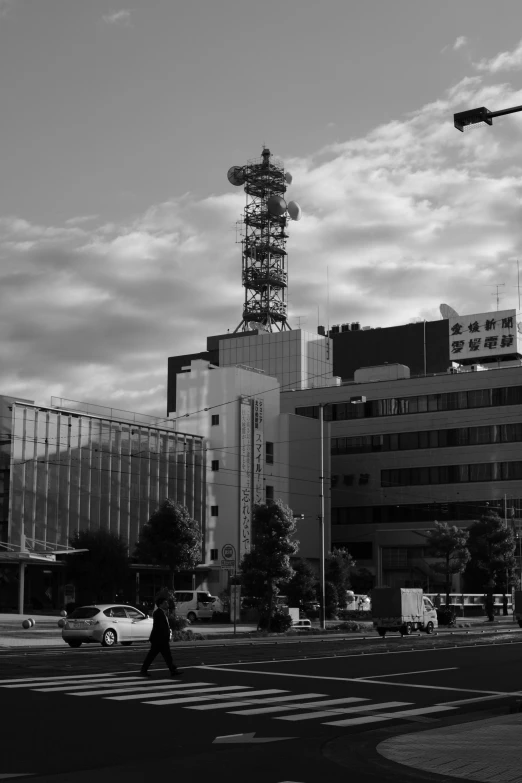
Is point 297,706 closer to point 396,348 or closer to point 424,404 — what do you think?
point 424,404

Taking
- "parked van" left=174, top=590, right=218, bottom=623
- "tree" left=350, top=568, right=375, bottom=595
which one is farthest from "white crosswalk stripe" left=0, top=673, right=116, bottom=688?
"tree" left=350, top=568, right=375, bottom=595

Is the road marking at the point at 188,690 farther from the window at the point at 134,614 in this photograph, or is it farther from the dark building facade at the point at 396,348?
the dark building facade at the point at 396,348

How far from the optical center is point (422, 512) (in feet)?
320

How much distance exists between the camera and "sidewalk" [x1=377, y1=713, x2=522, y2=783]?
34.8 ft

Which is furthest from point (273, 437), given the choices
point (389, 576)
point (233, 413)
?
point (389, 576)

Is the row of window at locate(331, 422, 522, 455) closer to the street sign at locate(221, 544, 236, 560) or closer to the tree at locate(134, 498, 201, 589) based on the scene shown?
the tree at locate(134, 498, 201, 589)

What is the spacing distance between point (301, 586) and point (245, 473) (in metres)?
23.1

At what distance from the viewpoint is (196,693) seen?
18391 millimetres

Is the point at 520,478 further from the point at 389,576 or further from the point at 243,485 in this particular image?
the point at 243,485

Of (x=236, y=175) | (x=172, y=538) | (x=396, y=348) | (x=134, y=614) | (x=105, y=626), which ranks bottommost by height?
(x=105, y=626)

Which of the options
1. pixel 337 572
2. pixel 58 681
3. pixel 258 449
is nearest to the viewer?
pixel 58 681

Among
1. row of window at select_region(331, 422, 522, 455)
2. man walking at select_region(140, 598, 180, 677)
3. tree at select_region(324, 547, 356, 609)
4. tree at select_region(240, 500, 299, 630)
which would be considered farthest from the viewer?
row of window at select_region(331, 422, 522, 455)

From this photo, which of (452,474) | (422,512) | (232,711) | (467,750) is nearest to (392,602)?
(232,711)

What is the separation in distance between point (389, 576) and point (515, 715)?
268 ft
